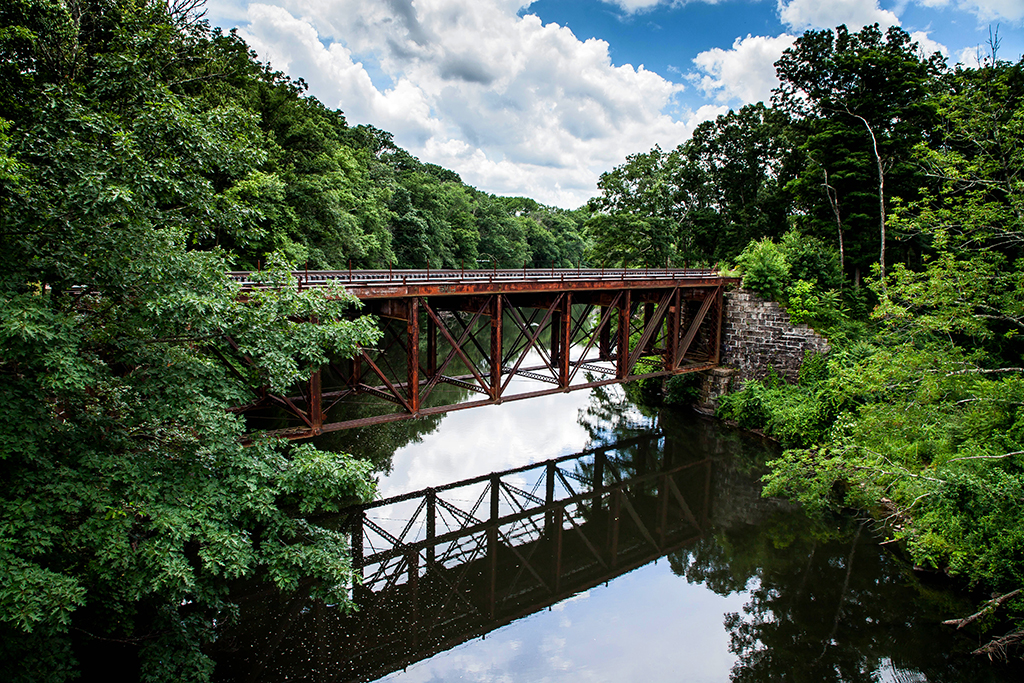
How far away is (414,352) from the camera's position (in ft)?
48.5

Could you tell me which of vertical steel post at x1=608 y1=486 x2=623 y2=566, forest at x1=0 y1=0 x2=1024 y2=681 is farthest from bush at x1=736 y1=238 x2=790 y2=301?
vertical steel post at x1=608 y1=486 x2=623 y2=566

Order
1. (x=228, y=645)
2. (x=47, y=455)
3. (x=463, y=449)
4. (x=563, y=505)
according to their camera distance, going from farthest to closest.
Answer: (x=463, y=449) < (x=563, y=505) < (x=228, y=645) < (x=47, y=455)

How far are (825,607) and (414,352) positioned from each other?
11338 millimetres

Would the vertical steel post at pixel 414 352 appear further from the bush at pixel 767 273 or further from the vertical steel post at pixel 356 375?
the bush at pixel 767 273

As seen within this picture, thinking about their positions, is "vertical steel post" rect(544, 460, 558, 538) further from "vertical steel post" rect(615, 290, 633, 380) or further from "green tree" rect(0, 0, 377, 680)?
"green tree" rect(0, 0, 377, 680)

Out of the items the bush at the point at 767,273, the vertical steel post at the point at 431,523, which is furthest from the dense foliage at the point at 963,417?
the vertical steel post at the point at 431,523

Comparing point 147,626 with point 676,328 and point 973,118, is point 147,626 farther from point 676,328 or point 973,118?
point 973,118

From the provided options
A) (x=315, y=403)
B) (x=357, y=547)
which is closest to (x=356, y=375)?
(x=315, y=403)

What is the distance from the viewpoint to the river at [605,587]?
10.2m

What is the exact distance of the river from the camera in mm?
10211

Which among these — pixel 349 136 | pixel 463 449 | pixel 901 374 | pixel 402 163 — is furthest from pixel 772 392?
pixel 402 163

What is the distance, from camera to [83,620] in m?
8.53

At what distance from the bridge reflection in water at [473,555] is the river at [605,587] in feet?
0.15

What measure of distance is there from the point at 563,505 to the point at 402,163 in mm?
76182
